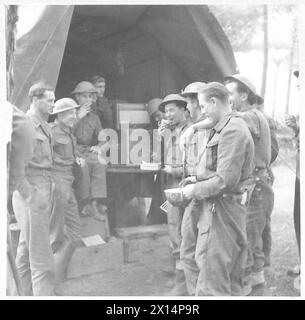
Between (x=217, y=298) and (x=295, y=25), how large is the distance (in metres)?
1.78

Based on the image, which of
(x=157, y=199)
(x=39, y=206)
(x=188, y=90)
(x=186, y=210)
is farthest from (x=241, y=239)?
(x=39, y=206)

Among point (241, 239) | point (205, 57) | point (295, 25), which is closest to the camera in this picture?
point (241, 239)

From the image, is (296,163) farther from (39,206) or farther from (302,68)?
(39,206)

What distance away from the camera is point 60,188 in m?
3.29

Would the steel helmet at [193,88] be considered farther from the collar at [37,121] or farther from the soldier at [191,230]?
the collar at [37,121]

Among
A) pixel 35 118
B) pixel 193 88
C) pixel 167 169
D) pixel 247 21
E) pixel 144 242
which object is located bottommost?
pixel 144 242

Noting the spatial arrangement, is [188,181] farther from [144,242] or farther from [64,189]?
[64,189]

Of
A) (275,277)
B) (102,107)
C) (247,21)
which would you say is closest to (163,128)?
(102,107)

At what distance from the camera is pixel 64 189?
330 centimetres

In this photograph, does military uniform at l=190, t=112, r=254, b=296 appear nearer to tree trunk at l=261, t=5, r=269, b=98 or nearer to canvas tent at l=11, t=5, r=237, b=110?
tree trunk at l=261, t=5, r=269, b=98

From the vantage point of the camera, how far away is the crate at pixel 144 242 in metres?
3.42

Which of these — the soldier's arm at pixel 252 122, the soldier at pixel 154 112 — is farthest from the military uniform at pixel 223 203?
the soldier at pixel 154 112

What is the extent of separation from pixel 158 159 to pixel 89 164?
0.45 meters
